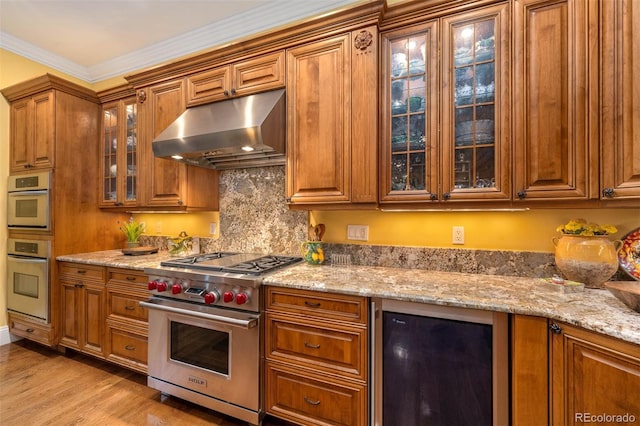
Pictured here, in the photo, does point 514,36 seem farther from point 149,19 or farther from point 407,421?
point 149,19

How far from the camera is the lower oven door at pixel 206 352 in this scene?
1.71 metres

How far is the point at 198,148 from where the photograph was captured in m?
2.04

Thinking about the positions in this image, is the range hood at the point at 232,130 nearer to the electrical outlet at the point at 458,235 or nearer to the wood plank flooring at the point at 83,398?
the electrical outlet at the point at 458,235

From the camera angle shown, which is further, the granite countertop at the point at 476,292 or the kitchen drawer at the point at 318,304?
the kitchen drawer at the point at 318,304

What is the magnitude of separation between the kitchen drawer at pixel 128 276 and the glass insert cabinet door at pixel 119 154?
29.6 inches

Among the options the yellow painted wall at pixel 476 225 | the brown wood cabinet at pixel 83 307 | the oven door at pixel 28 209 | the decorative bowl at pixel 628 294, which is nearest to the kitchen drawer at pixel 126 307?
the brown wood cabinet at pixel 83 307

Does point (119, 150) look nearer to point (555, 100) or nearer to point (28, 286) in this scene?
point (28, 286)

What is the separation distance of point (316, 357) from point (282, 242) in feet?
3.49

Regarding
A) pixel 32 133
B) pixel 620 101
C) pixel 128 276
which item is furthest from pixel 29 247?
pixel 620 101

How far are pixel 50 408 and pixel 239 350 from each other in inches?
57.0

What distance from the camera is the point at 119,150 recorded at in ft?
9.35

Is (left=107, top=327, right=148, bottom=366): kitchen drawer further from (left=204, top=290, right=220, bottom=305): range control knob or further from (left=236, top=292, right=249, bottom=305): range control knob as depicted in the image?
(left=236, top=292, right=249, bottom=305): range control knob

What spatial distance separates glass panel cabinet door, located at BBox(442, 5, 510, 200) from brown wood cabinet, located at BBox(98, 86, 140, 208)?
268cm

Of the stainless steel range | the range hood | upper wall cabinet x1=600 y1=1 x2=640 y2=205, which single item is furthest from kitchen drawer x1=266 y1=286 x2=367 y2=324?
upper wall cabinet x1=600 y1=1 x2=640 y2=205
